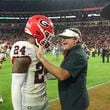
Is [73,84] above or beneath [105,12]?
beneath

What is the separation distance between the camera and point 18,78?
14.0ft

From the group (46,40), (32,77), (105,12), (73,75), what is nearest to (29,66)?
(32,77)

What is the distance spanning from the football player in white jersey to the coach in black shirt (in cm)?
33

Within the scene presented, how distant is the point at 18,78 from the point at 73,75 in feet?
2.33

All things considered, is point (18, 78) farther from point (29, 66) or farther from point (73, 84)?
point (73, 84)

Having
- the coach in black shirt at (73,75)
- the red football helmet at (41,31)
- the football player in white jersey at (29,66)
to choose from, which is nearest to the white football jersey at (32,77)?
the football player in white jersey at (29,66)

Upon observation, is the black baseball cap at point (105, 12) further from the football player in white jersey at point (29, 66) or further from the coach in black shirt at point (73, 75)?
the football player in white jersey at point (29, 66)

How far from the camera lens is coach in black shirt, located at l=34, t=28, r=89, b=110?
4.66m

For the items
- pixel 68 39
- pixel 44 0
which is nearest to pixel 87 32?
pixel 44 0

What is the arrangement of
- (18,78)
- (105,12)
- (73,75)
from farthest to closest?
(105,12) → (73,75) → (18,78)

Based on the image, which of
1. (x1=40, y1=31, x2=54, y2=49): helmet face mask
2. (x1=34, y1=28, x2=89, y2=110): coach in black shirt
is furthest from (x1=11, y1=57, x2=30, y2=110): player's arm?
(x1=34, y1=28, x2=89, y2=110): coach in black shirt

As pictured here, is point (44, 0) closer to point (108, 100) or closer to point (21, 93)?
point (108, 100)

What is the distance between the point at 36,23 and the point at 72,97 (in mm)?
994

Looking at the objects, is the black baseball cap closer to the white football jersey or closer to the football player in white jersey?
the football player in white jersey
